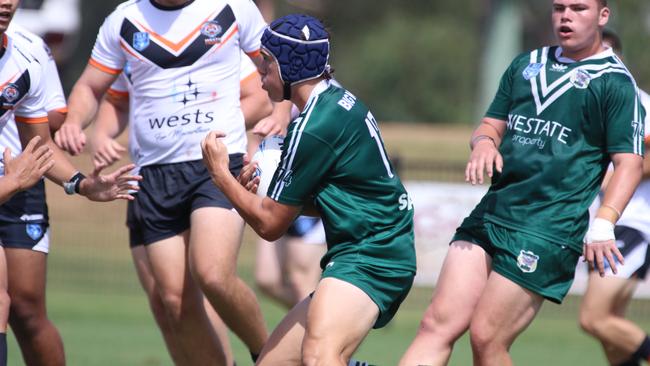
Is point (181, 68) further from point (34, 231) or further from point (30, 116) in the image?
point (34, 231)

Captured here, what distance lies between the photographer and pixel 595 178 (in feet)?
21.1

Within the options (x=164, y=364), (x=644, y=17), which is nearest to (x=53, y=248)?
(x=164, y=364)

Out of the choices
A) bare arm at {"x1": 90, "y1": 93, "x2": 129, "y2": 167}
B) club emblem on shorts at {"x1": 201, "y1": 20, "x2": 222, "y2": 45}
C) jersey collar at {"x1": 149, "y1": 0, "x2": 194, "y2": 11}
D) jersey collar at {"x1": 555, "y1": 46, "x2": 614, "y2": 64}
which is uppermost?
jersey collar at {"x1": 555, "y1": 46, "x2": 614, "y2": 64}

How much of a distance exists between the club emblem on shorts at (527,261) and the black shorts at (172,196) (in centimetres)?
174

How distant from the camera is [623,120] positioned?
246 inches

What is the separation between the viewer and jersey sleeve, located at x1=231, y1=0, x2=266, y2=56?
7.18 metres

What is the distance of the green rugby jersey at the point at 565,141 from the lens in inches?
248

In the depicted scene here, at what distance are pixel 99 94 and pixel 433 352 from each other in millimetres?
2629

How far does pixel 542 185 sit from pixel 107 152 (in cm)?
251

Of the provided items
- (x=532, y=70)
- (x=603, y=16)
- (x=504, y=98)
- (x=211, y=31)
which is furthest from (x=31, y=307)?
(x=603, y=16)

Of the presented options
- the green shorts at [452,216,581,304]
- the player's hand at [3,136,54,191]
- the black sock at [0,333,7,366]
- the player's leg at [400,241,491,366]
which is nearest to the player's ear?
the green shorts at [452,216,581,304]

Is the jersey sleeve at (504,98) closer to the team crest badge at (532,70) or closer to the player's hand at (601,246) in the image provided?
the team crest badge at (532,70)

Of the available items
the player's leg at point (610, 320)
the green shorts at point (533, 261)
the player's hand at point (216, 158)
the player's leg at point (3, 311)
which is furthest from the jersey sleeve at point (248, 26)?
the player's leg at point (610, 320)

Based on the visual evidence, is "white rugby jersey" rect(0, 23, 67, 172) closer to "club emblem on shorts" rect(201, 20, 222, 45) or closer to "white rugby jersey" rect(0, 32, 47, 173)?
"white rugby jersey" rect(0, 32, 47, 173)
